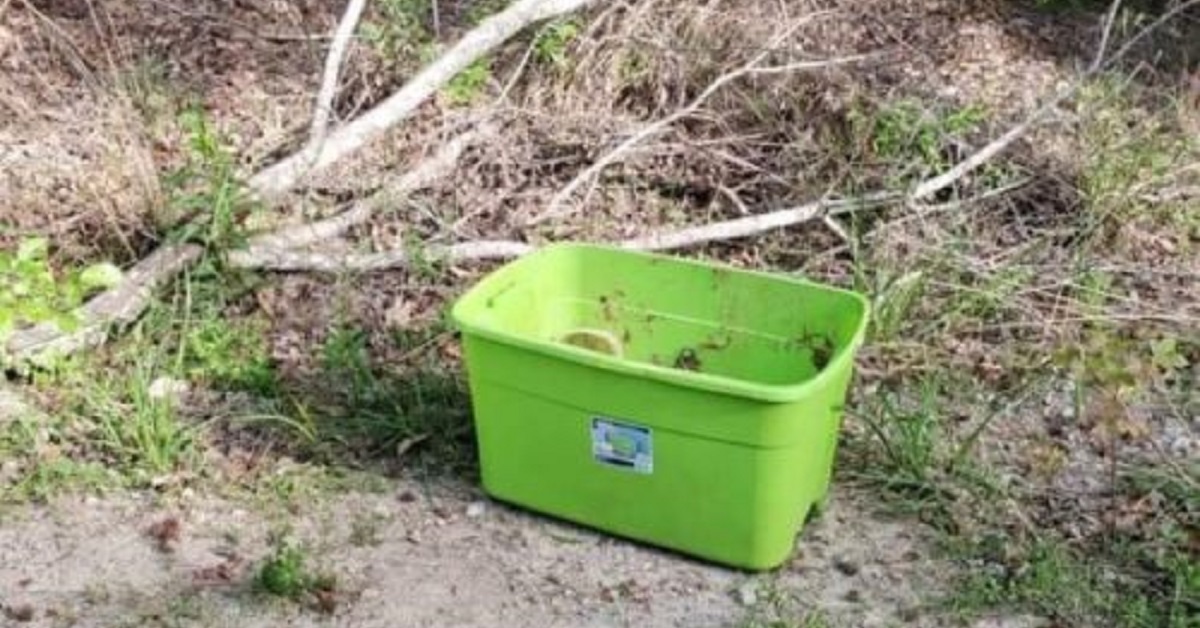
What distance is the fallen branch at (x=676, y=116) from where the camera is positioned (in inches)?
150

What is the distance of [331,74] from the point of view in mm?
3879

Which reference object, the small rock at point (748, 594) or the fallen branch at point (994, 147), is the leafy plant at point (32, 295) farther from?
the fallen branch at point (994, 147)

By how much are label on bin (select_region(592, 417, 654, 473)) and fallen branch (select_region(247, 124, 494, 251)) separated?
1.14m

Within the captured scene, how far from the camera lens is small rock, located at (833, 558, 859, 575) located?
110 inches

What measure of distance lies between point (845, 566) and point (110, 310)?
159 centimetres

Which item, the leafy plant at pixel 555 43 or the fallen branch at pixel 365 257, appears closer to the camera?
the fallen branch at pixel 365 257

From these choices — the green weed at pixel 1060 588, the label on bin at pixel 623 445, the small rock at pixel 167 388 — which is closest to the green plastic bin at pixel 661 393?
the label on bin at pixel 623 445

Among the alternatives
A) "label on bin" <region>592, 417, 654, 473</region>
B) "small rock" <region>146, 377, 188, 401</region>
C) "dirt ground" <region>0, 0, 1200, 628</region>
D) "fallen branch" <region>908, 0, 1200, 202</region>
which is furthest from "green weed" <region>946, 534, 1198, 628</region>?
"small rock" <region>146, 377, 188, 401</region>

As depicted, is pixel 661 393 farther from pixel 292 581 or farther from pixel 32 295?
pixel 32 295

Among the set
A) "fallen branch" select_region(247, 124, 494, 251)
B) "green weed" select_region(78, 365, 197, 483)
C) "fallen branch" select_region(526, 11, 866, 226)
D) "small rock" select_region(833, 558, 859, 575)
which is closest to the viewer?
"small rock" select_region(833, 558, 859, 575)

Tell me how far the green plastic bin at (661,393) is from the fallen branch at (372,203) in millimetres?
789

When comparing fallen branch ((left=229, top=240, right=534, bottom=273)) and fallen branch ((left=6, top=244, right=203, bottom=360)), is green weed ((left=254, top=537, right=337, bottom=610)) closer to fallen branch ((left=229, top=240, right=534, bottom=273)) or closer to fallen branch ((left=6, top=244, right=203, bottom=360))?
fallen branch ((left=6, top=244, right=203, bottom=360))

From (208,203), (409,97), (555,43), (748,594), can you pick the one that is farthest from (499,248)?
(748,594)

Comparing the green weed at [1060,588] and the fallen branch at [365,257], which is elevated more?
the fallen branch at [365,257]
